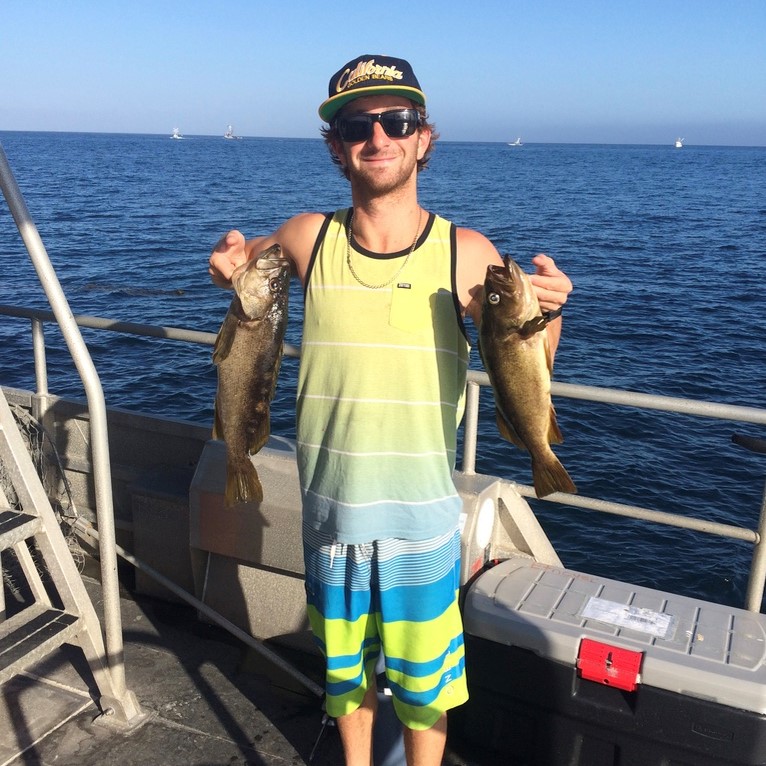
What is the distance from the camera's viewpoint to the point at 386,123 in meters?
2.75

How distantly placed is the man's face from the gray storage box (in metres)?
1.83

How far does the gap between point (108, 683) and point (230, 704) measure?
60 centimetres

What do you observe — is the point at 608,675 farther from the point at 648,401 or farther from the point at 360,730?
the point at 648,401

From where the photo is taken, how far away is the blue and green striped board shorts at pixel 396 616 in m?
2.89

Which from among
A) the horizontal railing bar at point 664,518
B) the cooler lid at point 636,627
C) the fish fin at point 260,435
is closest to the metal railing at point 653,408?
the horizontal railing bar at point 664,518

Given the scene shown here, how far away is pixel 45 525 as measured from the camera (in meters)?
3.37

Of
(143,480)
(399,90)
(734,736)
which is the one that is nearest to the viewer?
(399,90)

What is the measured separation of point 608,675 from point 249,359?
184cm

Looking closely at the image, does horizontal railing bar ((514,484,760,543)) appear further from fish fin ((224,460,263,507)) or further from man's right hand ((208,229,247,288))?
man's right hand ((208,229,247,288))

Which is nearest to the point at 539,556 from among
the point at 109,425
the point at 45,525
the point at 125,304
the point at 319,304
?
the point at 319,304

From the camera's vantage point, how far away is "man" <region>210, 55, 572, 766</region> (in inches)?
108

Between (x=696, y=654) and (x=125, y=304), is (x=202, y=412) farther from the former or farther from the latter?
(x=696, y=654)

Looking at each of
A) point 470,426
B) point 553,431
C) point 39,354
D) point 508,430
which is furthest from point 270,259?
point 39,354

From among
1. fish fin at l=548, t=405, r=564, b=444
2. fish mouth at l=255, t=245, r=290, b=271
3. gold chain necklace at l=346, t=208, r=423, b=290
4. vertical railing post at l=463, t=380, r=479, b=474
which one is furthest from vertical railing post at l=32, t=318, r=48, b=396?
fish fin at l=548, t=405, r=564, b=444
